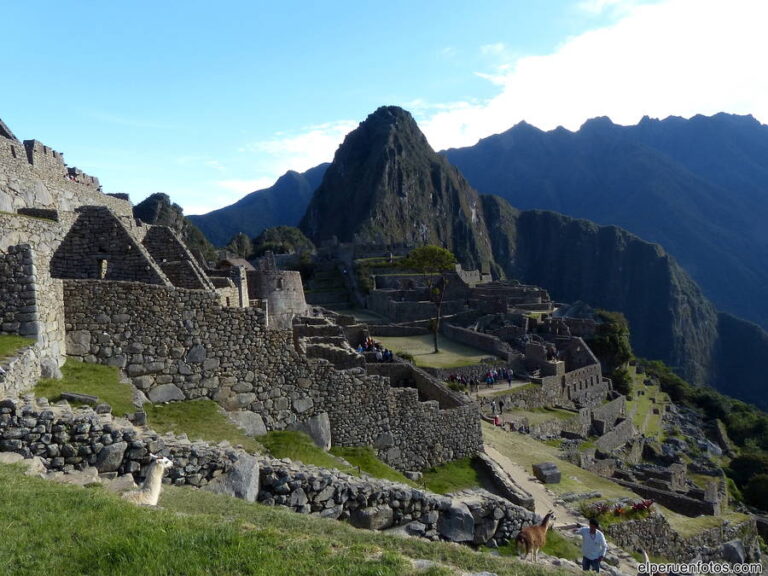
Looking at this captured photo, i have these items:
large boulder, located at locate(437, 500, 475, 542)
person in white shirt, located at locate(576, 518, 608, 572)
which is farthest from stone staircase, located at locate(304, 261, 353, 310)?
person in white shirt, located at locate(576, 518, 608, 572)

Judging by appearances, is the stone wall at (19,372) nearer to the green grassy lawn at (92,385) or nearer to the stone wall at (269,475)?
the green grassy lawn at (92,385)

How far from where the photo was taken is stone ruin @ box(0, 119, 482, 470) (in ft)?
26.2

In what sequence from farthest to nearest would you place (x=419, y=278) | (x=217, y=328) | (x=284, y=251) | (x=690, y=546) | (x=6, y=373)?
(x=284, y=251) → (x=419, y=278) → (x=690, y=546) → (x=217, y=328) → (x=6, y=373)

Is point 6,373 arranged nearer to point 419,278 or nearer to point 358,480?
point 358,480

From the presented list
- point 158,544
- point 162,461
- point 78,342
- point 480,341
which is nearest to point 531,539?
point 162,461

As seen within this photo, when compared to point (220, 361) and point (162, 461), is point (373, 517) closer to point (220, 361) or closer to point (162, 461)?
point (162, 461)

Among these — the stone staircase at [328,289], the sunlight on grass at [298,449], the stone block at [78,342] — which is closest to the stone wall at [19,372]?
the stone block at [78,342]

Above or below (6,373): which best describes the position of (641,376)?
below

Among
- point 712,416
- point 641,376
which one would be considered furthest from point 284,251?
point 712,416

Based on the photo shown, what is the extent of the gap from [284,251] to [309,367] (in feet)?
274

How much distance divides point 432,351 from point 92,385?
110 ft

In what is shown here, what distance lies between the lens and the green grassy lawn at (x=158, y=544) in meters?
4.20

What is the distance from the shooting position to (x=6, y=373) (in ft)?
20.8

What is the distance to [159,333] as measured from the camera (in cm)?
914
